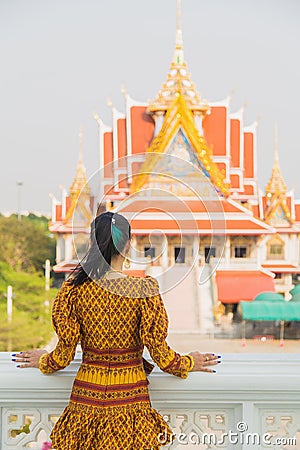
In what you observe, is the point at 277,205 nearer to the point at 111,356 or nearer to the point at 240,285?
the point at 240,285

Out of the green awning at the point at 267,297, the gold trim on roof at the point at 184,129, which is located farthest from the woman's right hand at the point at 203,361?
the gold trim on roof at the point at 184,129

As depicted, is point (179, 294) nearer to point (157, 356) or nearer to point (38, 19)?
point (157, 356)

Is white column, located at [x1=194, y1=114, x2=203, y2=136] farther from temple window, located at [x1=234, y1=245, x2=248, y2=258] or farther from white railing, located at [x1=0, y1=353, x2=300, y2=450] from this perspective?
white railing, located at [x1=0, y1=353, x2=300, y2=450]

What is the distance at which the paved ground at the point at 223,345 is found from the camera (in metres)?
7.82

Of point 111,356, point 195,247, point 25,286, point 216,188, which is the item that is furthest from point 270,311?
point 111,356

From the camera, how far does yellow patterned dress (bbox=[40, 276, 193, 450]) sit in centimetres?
108

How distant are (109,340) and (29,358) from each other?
6.2 inches

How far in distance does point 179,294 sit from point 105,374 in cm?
740

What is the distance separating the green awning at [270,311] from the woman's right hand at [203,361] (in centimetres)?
715

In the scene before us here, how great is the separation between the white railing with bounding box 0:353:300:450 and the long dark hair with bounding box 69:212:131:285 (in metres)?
0.16

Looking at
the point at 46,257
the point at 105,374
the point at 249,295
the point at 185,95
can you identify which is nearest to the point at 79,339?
the point at 105,374

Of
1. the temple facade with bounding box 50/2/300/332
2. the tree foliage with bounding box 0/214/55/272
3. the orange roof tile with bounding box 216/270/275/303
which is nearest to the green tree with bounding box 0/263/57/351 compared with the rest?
the temple facade with bounding box 50/2/300/332

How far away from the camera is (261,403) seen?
1.15 meters

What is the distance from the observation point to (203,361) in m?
1.14
